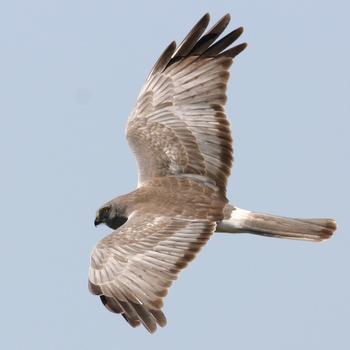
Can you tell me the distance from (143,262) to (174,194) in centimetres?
146

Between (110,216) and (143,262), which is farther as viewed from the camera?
(110,216)

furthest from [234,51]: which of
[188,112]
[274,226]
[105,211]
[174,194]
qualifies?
[105,211]

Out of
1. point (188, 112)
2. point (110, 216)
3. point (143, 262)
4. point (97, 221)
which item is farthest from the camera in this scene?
point (188, 112)

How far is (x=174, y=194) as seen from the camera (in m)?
12.6

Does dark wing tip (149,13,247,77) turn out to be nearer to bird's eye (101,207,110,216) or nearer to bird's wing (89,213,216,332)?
bird's eye (101,207,110,216)

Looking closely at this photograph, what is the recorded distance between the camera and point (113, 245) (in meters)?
11.5

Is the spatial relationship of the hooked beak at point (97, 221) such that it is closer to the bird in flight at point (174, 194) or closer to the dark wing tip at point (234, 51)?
the bird in flight at point (174, 194)

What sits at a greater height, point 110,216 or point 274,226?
point 110,216

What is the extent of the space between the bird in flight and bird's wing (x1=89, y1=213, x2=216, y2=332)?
1 cm

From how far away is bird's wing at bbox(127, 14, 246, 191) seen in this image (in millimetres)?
13039

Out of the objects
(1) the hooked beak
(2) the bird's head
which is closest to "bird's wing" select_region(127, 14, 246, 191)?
(2) the bird's head

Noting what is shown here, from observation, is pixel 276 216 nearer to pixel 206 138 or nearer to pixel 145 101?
pixel 206 138

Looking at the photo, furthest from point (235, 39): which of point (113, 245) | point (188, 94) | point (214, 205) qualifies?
point (113, 245)

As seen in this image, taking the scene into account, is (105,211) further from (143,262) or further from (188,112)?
(143,262)
